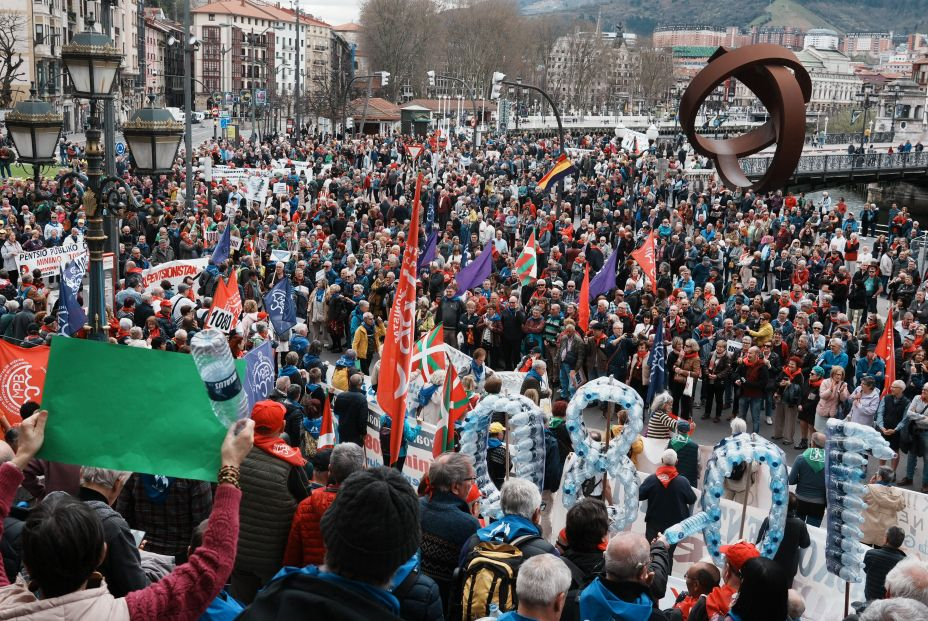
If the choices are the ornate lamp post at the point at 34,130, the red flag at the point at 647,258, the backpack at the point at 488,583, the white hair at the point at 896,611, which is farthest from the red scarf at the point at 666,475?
the red flag at the point at 647,258

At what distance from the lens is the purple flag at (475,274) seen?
16812 mm

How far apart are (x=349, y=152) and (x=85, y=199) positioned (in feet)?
114

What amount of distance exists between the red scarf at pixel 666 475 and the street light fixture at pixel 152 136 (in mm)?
4684

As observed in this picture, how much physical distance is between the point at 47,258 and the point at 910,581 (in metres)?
15.2

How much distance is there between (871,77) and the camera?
601 feet

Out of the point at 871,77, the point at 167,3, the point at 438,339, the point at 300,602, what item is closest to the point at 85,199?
the point at 438,339

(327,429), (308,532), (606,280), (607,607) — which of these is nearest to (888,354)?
(606,280)

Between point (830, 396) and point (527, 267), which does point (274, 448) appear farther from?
point (527, 267)

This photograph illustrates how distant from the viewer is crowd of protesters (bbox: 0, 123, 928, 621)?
2998 mm

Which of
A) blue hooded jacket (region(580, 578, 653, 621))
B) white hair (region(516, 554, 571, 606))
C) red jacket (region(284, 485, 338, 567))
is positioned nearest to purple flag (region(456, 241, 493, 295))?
red jacket (region(284, 485, 338, 567))

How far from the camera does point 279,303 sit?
46.7ft

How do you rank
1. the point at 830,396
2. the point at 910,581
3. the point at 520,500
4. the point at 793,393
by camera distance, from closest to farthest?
1. the point at 910,581
2. the point at 520,500
3. the point at 830,396
4. the point at 793,393

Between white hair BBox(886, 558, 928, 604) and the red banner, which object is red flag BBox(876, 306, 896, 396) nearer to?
white hair BBox(886, 558, 928, 604)

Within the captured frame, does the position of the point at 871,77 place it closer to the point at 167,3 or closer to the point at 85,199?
the point at 167,3
